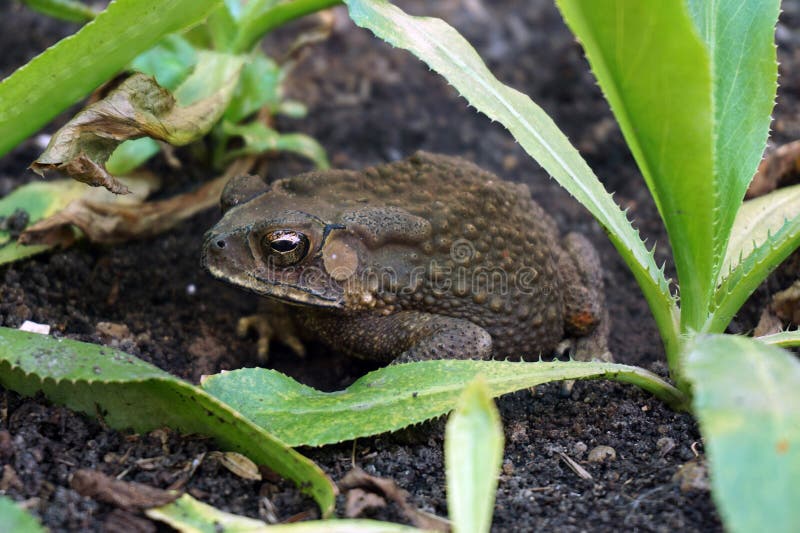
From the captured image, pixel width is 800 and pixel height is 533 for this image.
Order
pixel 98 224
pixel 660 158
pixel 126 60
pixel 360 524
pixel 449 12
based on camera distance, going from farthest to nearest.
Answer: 1. pixel 449 12
2. pixel 98 224
3. pixel 126 60
4. pixel 660 158
5. pixel 360 524

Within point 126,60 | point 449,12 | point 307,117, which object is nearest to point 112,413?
point 126,60

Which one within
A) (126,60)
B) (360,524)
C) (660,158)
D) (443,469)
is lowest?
(360,524)

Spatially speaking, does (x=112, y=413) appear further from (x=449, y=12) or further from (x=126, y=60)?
(x=449, y=12)

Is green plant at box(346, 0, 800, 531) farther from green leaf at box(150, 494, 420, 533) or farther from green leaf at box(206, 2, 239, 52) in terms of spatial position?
green leaf at box(206, 2, 239, 52)

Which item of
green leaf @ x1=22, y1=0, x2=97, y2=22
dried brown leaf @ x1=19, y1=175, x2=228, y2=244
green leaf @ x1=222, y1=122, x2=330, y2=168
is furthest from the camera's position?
green leaf @ x1=222, y1=122, x2=330, y2=168

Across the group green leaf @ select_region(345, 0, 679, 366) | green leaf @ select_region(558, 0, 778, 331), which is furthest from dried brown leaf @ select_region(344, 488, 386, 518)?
green leaf @ select_region(558, 0, 778, 331)

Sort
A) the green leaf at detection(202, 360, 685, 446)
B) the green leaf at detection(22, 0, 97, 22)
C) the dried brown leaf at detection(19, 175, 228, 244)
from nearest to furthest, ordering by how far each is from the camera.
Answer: the green leaf at detection(202, 360, 685, 446) → the dried brown leaf at detection(19, 175, 228, 244) → the green leaf at detection(22, 0, 97, 22)
